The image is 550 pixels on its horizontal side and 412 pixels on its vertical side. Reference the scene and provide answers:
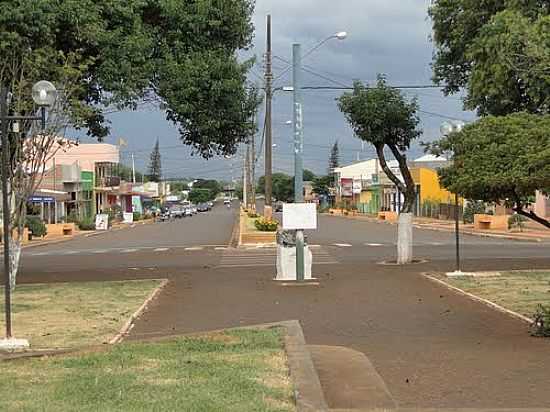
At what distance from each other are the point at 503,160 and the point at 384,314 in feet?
15.2

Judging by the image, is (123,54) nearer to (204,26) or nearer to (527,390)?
(204,26)

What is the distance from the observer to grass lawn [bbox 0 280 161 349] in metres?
12.1

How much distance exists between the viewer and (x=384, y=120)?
23.3m

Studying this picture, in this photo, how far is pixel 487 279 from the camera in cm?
1956

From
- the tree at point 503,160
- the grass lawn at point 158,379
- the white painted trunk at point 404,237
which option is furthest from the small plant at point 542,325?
the white painted trunk at point 404,237

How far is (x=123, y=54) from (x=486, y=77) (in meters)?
7.79

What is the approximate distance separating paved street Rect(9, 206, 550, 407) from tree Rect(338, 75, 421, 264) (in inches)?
98.8

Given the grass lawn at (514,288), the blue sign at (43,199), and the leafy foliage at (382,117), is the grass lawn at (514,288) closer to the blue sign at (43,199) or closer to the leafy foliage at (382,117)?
the leafy foliage at (382,117)

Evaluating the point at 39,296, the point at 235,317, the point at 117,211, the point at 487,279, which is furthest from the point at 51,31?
the point at 117,211

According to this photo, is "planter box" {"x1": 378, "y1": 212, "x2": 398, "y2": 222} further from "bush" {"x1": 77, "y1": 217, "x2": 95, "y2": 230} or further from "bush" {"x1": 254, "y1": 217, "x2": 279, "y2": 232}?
"bush" {"x1": 254, "y1": 217, "x2": 279, "y2": 232}

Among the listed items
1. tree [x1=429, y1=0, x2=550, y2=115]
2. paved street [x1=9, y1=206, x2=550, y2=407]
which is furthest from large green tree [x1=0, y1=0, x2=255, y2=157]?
tree [x1=429, y1=0, x2=550, y2=115]

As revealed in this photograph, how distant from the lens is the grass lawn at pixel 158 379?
6703 millimetres

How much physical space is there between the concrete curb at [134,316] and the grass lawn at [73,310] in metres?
0.09

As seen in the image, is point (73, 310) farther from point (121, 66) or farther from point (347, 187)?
point (347, 187)
